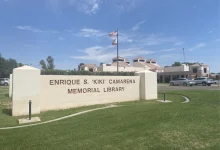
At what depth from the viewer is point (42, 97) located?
11.7m

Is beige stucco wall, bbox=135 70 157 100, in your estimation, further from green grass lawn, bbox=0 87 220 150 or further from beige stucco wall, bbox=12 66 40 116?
beige stucco wall, bbox=12 66 40 116

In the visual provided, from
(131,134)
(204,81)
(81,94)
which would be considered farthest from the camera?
(204,81)

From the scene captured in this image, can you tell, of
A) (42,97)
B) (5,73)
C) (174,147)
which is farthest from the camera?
(5,73)

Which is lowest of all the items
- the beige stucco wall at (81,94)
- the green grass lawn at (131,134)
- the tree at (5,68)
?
the green grass lawn at (131,134)

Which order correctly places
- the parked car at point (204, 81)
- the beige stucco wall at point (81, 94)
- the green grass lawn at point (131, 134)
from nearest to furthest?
1. the green grass lawn at point (131, 134)
2. the beige stucco wall at point (81, 94)
3. the parked car at point (204, 81)

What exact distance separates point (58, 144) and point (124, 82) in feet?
33.5

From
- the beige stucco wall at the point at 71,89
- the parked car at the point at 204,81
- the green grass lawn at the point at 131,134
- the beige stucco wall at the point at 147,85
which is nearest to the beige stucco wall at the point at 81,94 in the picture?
the beige stucco wall at the point at 71,89

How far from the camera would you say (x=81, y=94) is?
526 inches

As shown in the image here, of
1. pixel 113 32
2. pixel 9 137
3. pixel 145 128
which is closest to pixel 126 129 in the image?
pixel 145 128

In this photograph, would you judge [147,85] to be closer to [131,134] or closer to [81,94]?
[81,94]

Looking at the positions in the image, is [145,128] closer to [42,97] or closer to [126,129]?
[126,129]

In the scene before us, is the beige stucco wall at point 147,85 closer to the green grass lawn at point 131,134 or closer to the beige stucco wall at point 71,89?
the beige stucco wall at point 71,89

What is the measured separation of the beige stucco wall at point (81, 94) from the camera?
11.9 m

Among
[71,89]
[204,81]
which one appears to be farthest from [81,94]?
[204,81]
